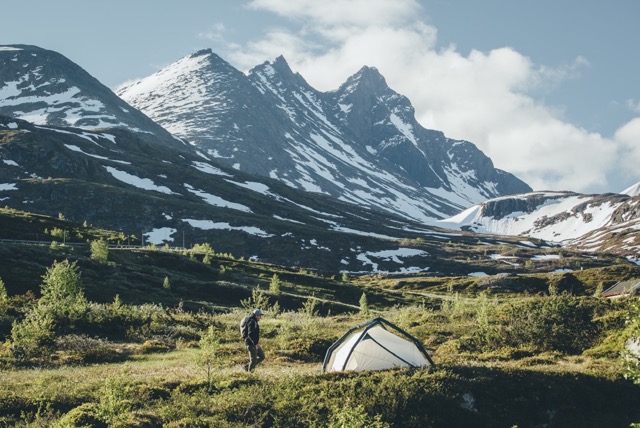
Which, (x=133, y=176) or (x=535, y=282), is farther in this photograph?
(x=133, y=176)

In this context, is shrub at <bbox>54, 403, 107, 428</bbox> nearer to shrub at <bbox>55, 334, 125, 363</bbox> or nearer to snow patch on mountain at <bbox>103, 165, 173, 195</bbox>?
shrub at <bbox>55, 334, 125, 363</bbox>

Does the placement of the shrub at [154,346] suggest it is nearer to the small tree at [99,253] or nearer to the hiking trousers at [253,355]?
the hiking trousers at [253,355]

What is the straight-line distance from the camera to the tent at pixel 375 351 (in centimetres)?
2356

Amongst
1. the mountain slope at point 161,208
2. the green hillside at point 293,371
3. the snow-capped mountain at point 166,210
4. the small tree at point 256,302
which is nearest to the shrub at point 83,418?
the green hillside at point 293,371

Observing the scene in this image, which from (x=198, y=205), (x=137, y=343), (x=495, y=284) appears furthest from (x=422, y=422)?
(x=198, y=205)

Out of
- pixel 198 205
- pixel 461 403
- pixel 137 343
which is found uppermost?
pixel 198 205

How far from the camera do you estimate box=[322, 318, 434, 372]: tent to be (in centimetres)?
2356

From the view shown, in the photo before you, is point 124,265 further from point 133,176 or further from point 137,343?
point 133,176

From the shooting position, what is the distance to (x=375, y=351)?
935 inches

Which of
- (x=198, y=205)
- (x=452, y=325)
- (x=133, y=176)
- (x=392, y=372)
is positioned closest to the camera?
(x=392, y=372)

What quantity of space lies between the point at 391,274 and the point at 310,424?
12318 cm

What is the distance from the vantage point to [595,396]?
22375 millimetres

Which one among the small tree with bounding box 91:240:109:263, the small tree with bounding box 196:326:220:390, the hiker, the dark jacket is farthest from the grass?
the small tree with bounding box 91:240:109:263

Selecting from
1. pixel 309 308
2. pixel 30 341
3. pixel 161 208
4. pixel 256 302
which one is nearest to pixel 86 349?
pixel 30 341
